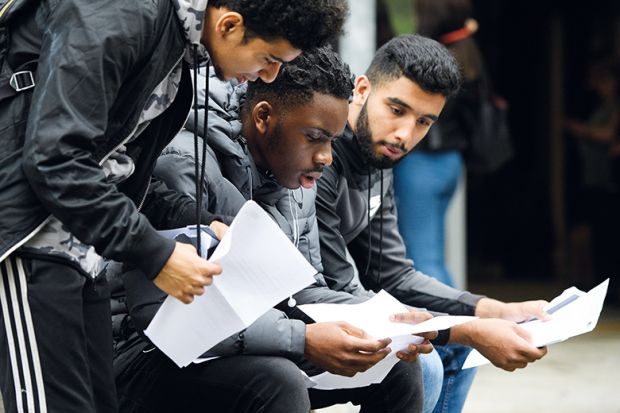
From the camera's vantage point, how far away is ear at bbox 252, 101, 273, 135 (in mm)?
3188

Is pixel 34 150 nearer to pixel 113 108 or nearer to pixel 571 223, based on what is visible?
pixel 113 108

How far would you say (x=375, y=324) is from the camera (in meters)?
3.00

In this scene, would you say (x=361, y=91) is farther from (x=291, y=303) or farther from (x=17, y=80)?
(x=17, y=80)

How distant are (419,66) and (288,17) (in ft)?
4.10

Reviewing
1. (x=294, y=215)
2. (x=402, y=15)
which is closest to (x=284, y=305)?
(x=294, y=215)

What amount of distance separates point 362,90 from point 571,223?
18.8ft

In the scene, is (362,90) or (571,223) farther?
(571,223)

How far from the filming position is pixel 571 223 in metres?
9.22

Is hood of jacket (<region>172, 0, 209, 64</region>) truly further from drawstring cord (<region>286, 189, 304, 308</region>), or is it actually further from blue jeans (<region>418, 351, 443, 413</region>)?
blue jeans (<region>418, 351, 443, 413</region>)

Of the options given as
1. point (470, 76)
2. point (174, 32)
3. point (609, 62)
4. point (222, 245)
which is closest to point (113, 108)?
point (174, 32)

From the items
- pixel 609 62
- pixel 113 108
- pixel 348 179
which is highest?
pixel 113 108

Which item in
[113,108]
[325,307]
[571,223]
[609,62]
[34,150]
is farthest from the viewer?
[571,223]

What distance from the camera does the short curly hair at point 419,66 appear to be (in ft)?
12.2

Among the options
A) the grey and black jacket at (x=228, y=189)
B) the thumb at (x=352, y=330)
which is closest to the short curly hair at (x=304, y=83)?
the grey and black jacket at (x=228, y=189)
